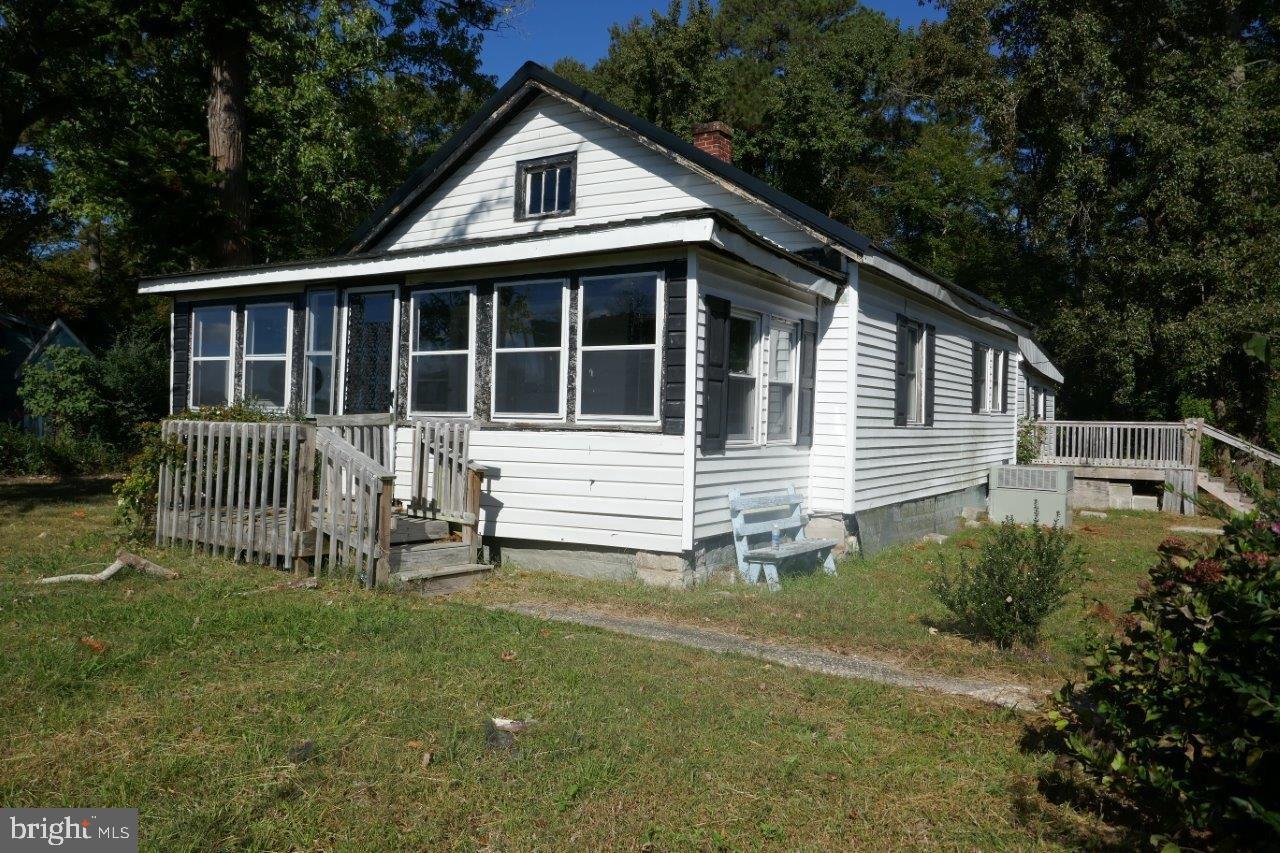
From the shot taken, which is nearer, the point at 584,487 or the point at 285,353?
the point at 584,487

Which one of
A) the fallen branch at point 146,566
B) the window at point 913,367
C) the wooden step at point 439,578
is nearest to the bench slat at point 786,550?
the wooden step at point 439,578

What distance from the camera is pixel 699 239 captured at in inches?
316

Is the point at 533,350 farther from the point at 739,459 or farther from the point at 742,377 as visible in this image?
the point at 739,459

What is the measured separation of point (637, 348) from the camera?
8.95m

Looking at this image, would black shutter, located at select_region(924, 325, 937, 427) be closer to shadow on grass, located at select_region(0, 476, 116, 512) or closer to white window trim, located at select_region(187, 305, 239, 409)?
white window trim, located at select_region(187, 305, 239, 409)

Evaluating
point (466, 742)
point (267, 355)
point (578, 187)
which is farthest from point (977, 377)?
point (466, 742)

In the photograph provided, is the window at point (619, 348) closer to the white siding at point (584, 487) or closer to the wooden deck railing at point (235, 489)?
the white siding at point (584, 487)

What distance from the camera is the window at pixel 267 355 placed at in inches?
470

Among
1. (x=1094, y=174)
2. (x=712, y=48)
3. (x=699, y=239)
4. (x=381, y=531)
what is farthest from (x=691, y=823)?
(x=712, y=48)

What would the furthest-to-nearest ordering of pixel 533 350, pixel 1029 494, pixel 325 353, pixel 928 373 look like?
pixel 1029 494, pixel 928 373, pixel 325 353, pixel 533 350

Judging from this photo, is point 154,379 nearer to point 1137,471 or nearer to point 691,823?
point 691,823

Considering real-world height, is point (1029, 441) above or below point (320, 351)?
below

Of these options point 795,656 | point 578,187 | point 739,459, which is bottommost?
point 795,656

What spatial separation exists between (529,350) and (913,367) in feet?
21.9
